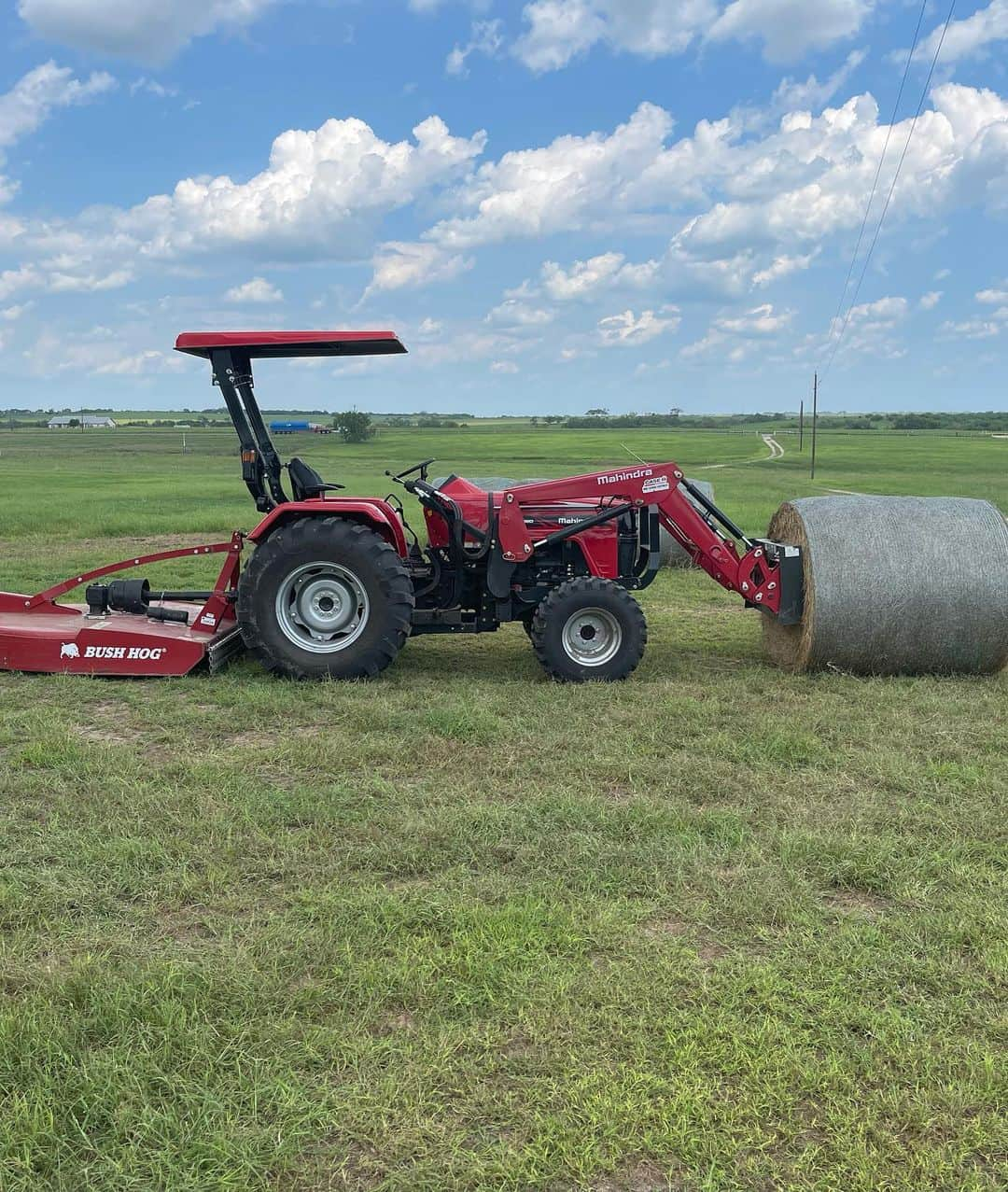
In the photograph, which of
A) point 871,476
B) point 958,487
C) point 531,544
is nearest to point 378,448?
point 871,476

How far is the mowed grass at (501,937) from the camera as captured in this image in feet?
9.44

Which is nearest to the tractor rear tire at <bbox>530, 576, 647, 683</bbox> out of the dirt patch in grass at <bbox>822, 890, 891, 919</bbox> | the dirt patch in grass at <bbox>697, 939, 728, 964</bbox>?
the dirt patch in grass at <bbox>822, 890, 891, 919</bbox>

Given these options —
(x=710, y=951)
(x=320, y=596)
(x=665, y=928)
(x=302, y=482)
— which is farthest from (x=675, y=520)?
(x=710, y=951)

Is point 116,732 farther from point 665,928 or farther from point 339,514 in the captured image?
point 665,928

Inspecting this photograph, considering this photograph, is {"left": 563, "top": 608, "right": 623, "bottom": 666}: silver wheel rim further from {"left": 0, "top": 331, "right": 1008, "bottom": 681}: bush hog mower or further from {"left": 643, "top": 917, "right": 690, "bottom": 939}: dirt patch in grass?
{"left": 643, "top": 917, "right": 690, "bottom": 939}: dirt patch in grass

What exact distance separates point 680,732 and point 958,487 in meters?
32.2

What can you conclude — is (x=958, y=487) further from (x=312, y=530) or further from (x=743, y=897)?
(x=743, y=897)

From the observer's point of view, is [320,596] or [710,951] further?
[320,596]

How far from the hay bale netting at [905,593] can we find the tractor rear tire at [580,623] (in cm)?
132

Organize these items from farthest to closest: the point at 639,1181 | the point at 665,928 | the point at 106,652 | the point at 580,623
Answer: the point at 580,623 → the point at 106,652 → the point at 665,928 → the point at 639,1181

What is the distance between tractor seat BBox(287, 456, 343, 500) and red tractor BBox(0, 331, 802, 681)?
0.04 feet

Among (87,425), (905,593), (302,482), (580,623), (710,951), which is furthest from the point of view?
(87,425)

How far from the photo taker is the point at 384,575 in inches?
299

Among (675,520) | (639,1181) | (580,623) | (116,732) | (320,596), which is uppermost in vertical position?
(675,520)
